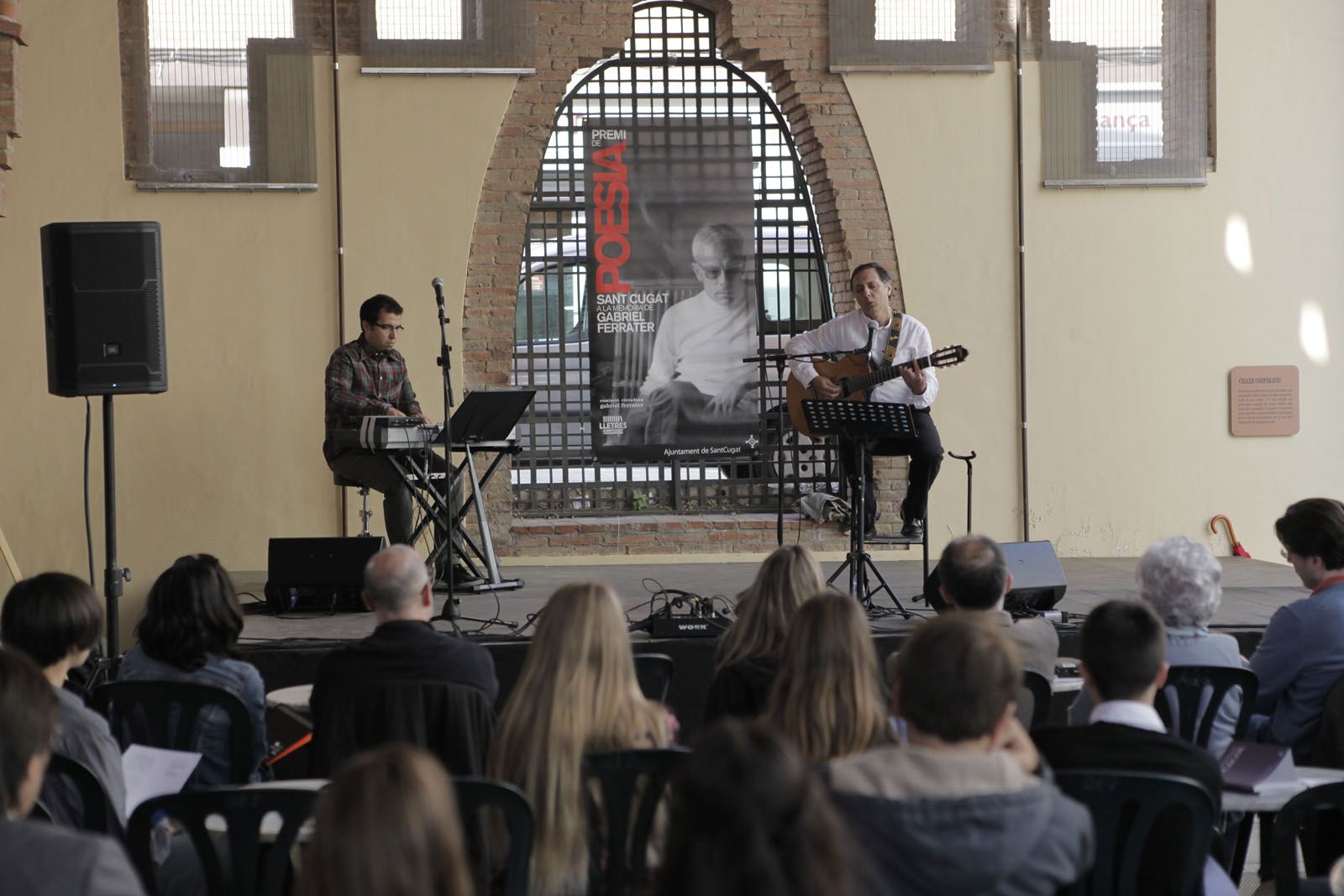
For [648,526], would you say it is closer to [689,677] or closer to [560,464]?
[560,464]

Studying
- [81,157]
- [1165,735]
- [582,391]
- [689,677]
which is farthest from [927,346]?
[81,157]

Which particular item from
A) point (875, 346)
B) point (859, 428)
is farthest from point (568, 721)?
point (875, 346)

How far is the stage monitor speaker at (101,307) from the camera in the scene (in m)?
5.81

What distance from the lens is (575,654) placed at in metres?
2.64

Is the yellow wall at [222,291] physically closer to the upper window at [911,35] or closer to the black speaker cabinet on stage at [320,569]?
the black speaker cabinet on stage at [320,569]

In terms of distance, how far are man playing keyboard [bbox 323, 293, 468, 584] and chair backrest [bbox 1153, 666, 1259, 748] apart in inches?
157

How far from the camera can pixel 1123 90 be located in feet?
28.0

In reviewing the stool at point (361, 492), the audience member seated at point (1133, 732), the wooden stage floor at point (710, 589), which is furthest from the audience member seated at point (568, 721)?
the stool at point (361, 492)

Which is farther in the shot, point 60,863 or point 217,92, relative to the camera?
point 217,92

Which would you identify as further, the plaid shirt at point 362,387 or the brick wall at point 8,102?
the brick wall at point 8,102

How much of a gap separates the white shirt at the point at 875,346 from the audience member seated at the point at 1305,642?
261cm

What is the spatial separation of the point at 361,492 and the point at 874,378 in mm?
3345

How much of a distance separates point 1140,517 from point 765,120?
3495mm

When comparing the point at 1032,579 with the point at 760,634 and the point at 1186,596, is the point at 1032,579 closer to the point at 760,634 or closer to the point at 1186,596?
the point at 1186,596
